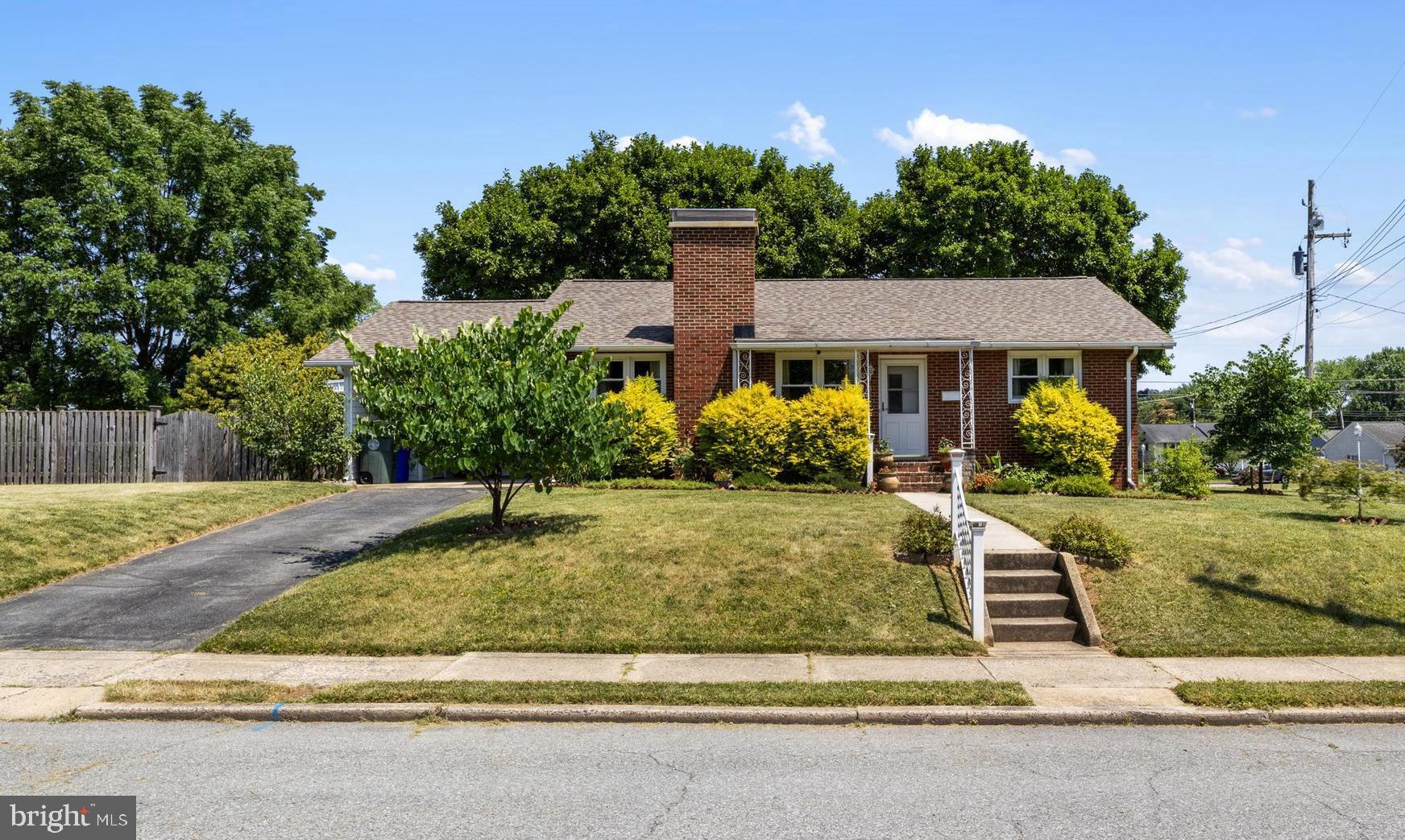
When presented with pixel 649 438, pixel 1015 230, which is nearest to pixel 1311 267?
pixel 1015 230

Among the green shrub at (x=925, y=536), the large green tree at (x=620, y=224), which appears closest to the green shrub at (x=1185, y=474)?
the green shrub at (x=925, y=536)

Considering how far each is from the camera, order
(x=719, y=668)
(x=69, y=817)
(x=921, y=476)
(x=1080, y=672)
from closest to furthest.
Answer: (x=69, y=817) < (x=1080, y=672) < (x=719, y=668) < (x=921, y=476)

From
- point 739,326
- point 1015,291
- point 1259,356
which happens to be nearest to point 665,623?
point 739,326

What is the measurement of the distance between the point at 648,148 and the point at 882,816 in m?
34.1

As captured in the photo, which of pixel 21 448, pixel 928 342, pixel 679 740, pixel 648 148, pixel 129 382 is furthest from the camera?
pixel 648 148

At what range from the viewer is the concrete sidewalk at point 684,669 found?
26.6 ft

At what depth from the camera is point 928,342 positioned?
20031 millimetres

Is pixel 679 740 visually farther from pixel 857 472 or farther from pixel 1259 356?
pixel 1259 356

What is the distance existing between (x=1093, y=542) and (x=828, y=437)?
7717mm

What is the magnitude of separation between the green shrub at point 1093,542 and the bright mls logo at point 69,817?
9.94 metres

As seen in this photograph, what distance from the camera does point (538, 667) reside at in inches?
346

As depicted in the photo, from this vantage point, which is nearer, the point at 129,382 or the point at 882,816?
the point at 882,816

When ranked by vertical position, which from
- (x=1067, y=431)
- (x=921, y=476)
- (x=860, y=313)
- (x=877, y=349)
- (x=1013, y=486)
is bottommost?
(x=1013, y=486)

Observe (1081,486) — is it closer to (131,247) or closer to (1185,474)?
(1185,474)
